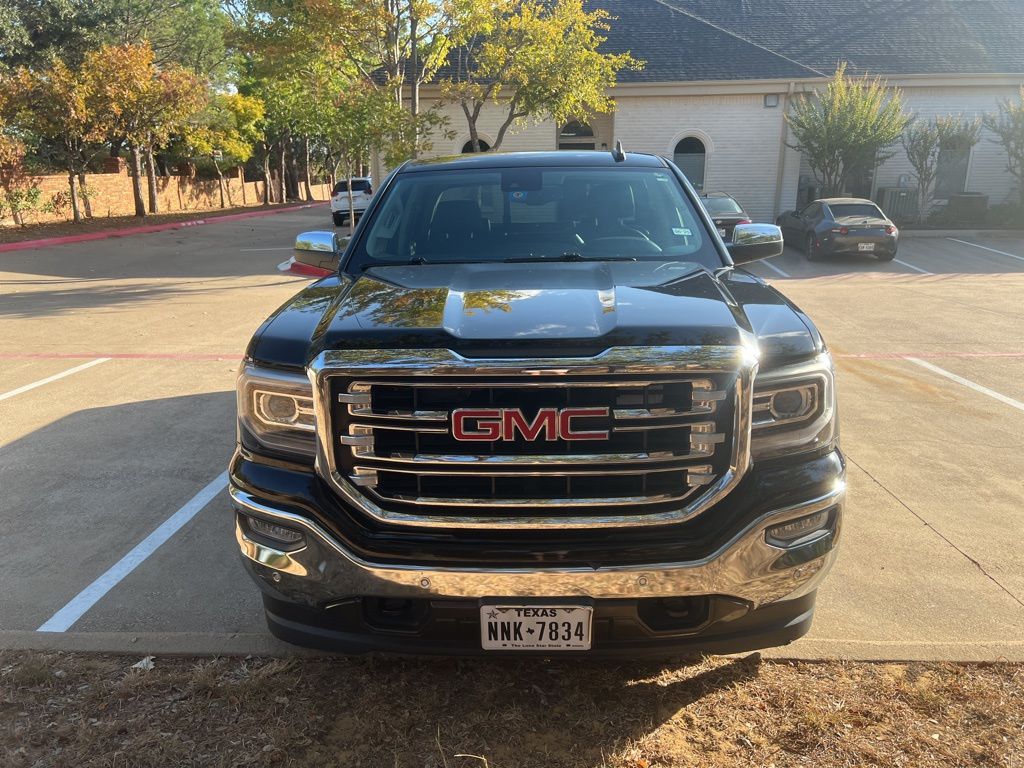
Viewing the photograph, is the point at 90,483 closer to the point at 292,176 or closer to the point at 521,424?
the point at 521,424

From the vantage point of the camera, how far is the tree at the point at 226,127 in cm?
3116

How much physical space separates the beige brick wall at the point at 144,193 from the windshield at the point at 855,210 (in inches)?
909

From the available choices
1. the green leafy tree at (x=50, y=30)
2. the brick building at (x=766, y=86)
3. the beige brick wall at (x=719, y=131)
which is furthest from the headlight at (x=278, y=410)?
the green leafy tree at (x=50, y=30)

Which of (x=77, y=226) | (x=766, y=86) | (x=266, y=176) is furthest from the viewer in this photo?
(x=266, y=176)

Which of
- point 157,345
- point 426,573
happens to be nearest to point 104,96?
point 157,345

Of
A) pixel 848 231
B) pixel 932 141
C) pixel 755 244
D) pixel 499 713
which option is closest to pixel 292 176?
pixel 932 141

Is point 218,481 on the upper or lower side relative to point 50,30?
lower

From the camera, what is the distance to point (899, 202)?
23266 mm

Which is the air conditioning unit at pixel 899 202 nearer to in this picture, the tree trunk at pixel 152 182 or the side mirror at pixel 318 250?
the side mirror at pixel 318 250

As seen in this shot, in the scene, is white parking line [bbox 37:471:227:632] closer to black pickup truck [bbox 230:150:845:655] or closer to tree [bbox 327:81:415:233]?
black pickup truck [bbox 230:150:845:655]

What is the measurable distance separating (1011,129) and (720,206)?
39.1ft

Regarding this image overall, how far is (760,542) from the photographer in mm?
2367

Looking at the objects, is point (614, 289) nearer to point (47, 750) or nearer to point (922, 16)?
point (47, 750)

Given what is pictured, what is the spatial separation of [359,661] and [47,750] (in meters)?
1.07
